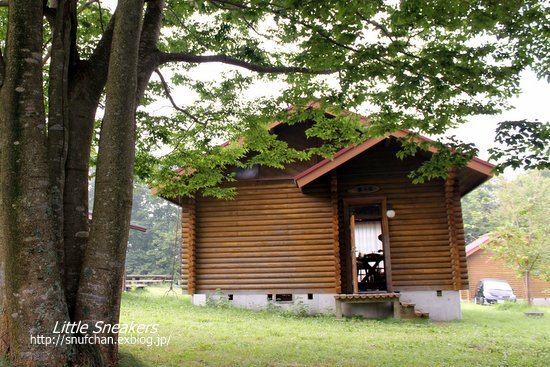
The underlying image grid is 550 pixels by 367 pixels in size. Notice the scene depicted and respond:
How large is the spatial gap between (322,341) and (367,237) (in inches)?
346

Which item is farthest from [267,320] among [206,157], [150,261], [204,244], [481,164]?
[150,261]

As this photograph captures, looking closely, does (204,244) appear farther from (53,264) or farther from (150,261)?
(150,261)

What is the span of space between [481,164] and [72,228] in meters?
10.2

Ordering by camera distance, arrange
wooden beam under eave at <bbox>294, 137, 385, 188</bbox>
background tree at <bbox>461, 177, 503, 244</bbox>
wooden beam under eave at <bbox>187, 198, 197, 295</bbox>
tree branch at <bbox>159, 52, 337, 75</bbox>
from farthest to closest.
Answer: background tree at <bbox>461, 177, 503, 244</bbox>
wooden beam under eave at <bbox>187, 198, 197, 295</bbox>
wooden beam under eave at <bbox>294, 137, 385, 188</bbox>
tree branch at <bbox>159, 52, 337, 75</bbox>

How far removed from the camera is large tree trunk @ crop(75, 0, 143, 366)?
13.4ft

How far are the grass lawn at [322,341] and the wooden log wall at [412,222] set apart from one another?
4.56 ft

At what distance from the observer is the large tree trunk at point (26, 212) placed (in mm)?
3701

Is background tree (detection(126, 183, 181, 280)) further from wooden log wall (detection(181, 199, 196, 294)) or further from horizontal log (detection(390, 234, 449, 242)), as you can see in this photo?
horizontal log (detection(390, 234, 449, 242))

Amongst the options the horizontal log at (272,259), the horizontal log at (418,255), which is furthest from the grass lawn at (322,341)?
the horizontal log at (418,255)

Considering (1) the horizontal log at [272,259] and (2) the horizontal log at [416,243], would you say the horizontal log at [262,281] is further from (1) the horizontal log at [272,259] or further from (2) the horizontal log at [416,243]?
(2) the horizontal log at [416,243]

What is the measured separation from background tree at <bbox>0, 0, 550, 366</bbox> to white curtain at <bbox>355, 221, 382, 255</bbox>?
26.3ft

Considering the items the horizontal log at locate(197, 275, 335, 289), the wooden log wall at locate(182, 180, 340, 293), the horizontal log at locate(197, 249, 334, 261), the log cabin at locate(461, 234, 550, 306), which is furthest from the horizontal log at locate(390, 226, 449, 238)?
the log cabin at locate(461, 234, 550, 306)

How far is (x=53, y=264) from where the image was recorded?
12.7 feet

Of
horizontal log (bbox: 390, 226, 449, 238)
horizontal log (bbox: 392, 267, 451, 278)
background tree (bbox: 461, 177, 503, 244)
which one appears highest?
background tree (bbox: 461, 177, 503, 244)
